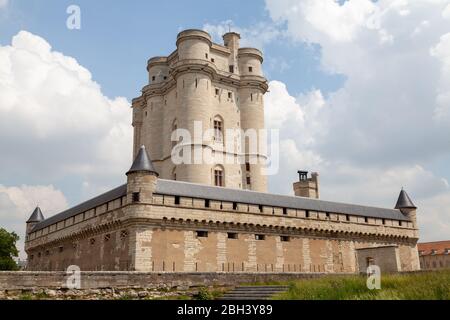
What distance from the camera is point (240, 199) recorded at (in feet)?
107

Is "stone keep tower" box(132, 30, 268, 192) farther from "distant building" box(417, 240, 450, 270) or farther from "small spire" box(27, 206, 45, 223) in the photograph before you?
"distant building" box(417, 240, 450, 270)

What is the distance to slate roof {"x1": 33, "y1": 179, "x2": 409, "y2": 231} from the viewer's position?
98.3 ft

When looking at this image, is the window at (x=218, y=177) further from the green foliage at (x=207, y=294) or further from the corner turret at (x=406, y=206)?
the green foliage at (x=207, y=294)

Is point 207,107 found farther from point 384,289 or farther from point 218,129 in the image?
point 384,289

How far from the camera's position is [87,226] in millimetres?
32188

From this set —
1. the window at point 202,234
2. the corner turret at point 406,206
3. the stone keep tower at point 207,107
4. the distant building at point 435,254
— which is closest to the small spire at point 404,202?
the corner turret at point 406,206

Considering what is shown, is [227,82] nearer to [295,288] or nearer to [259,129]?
[259,129]

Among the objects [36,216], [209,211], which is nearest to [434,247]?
[209,211]

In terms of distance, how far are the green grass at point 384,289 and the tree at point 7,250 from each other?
35.9 m

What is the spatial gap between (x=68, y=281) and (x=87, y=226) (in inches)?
555

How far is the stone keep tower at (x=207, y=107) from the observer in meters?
42.4

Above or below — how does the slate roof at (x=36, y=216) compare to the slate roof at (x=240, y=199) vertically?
above

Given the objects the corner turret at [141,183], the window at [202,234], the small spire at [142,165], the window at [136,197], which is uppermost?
the small spire at [142,165]
